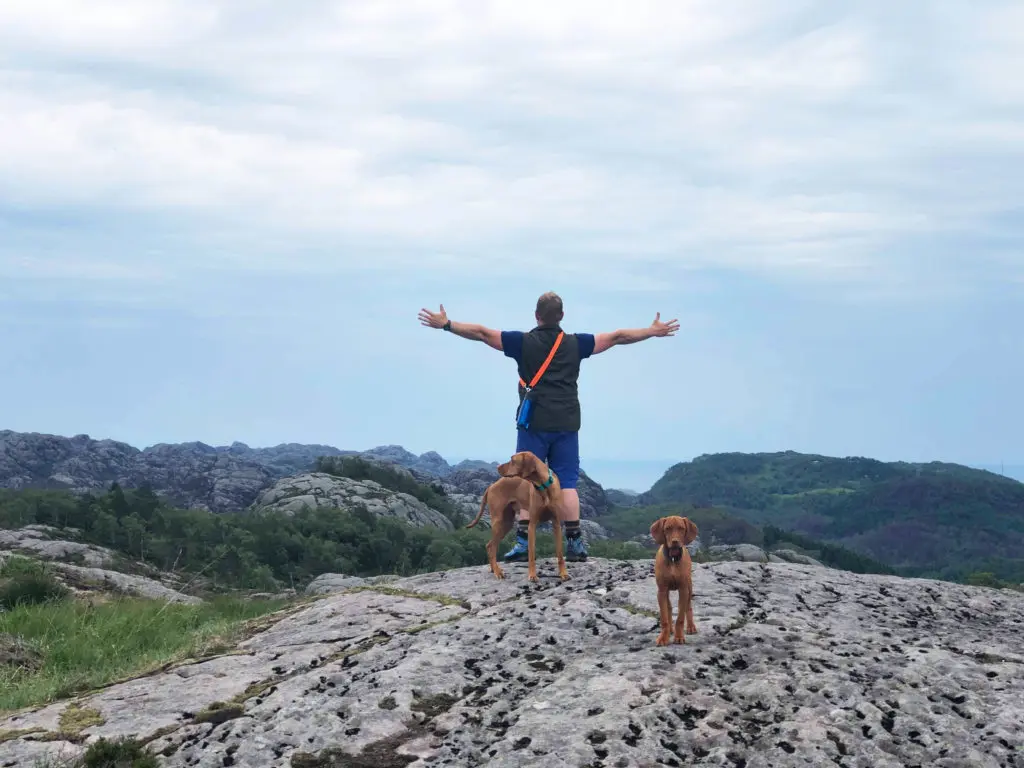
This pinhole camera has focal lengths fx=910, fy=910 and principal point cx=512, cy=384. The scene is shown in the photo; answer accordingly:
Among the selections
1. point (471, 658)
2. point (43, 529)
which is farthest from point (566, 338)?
point (43, 529)

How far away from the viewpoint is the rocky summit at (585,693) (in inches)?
247

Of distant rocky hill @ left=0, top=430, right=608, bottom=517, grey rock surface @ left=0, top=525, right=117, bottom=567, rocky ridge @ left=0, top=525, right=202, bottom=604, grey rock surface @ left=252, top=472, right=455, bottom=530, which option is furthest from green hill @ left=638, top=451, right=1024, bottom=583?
grey rock surface @ left=0, top=525, right=117, bottom=567

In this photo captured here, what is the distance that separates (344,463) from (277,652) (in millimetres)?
56862

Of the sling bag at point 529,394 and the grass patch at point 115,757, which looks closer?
the grass patch at point 115,757

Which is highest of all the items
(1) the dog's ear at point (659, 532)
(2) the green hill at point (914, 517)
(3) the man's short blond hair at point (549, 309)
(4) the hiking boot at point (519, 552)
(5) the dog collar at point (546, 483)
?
(3) the man's short blond hair at point (549, 309)

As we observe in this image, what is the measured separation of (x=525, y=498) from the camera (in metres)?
11.6

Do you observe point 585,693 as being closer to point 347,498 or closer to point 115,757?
point 115,757

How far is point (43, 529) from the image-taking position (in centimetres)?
3156

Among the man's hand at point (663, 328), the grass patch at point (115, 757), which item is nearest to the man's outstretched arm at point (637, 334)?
the man's hand at point (663, 328)

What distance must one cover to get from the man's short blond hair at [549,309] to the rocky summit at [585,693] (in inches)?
170

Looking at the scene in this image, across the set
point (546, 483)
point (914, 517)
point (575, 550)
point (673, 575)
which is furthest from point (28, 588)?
point (914, 517)

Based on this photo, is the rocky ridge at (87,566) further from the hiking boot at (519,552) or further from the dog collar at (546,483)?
the dog collar at (546,483)

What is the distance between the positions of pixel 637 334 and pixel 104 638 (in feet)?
27.2

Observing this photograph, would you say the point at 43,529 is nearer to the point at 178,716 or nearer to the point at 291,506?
the point at 291,506
